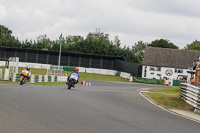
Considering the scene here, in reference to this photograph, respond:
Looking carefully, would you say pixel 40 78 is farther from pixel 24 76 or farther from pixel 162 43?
pixel 162 43

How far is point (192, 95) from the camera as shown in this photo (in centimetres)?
1708

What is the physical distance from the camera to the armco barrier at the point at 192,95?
1572cm

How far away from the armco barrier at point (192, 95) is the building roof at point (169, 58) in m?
53.9

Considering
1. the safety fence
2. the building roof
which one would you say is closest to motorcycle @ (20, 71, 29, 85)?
the safety fence

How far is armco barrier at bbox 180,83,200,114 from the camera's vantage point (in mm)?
15722

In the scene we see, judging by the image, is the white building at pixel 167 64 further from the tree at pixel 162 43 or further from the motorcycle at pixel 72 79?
the motorcycle at pixel 72 79

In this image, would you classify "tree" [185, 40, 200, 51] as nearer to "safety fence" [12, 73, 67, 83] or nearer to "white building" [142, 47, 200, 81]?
"white building" [142, 47, 200, 81]

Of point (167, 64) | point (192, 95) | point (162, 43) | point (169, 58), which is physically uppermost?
point (162, 43)

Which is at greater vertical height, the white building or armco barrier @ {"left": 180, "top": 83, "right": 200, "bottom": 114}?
the white building

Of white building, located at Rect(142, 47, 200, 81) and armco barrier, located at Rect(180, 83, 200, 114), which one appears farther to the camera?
white building, located at Rect(142, 47, 200, 81)

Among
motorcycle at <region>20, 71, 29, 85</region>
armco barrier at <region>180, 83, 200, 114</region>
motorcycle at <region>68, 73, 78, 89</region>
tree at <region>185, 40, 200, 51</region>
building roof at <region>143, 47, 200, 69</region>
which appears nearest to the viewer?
armco barrier at <region>180, 83, 200, 114</region>

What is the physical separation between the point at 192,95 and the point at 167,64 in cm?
5765

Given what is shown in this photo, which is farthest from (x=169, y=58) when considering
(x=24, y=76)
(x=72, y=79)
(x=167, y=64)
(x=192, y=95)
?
(x=192, y=95)

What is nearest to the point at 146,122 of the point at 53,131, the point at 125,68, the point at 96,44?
the point at 53,131
